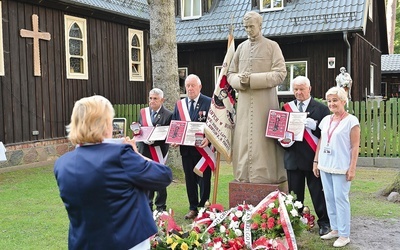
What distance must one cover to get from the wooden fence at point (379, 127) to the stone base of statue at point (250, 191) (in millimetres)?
6723

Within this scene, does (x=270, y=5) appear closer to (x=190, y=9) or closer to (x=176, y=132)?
(x=190, y=9)

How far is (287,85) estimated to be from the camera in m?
17.6

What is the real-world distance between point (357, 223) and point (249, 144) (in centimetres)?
190

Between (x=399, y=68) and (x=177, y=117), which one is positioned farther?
(x=399, y=68)

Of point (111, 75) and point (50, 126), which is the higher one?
point (111, 75)

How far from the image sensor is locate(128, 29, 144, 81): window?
1591 cm

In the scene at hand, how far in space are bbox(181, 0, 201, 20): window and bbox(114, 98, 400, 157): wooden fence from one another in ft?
33.7

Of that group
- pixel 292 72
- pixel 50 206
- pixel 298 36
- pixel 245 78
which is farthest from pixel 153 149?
pixel 292 72

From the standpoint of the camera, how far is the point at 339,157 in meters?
4.76

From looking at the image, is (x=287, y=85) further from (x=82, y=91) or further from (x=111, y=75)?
Result: (x=82, y=91)

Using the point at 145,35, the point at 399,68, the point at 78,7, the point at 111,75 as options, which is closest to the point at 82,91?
the point at 111,75

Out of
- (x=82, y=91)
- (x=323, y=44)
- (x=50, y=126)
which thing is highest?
(x=323, y=44)

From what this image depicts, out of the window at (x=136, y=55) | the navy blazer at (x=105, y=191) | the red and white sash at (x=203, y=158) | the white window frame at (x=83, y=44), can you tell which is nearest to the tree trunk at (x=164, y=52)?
the red and white sash at (x=203, y=158)

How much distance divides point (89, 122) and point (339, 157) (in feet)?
9.81
